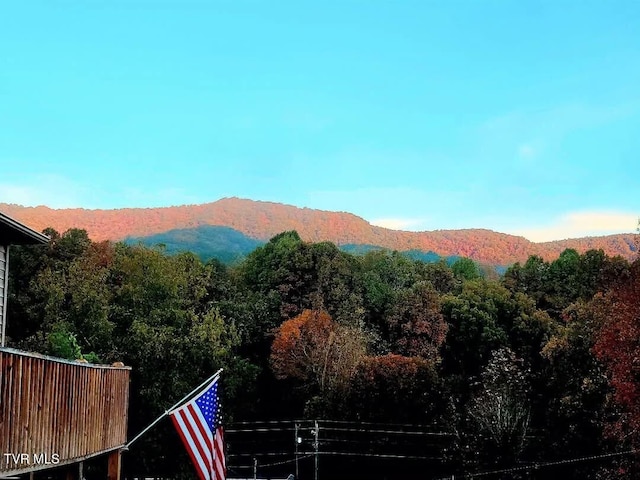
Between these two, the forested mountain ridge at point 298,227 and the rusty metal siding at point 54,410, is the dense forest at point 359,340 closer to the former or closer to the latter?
the rusty metal siding at point 54,410

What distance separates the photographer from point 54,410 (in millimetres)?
7625

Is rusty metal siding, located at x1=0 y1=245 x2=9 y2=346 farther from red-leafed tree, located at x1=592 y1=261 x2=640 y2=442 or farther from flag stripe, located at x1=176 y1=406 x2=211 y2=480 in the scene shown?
red-leafed tree, located at x1=592 y1=261 x2=640 y2=442

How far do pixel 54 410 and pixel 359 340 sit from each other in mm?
20365

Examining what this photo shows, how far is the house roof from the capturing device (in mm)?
9824

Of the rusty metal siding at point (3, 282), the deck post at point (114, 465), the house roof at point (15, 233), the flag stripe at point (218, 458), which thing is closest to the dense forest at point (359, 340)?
the rusty metal siding at point (3, 282)

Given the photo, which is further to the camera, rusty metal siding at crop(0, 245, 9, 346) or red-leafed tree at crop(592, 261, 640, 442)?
red-leafed tree at crop(592, 261, 640, 442)

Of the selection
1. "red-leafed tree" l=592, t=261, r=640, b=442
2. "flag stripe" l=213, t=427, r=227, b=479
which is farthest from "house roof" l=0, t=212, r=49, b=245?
"red-leafed tree" l=592, t=261, r=640, b=442

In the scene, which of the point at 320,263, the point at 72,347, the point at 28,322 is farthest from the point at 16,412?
the point at 320,263

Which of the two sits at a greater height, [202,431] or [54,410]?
[54,410]

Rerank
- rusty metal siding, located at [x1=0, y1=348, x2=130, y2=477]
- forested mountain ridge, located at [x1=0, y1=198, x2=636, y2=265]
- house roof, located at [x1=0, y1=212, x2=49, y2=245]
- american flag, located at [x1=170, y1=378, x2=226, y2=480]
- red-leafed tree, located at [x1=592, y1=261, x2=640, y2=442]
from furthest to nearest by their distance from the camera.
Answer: forested mountain ridge, located at [x1=0, y1=198, x2=636, y2=265] → red-leafed tree, located at [x1=592, y1=261, x2=640, y2=442] → american flag, located at [x1=170, y1=378, x2=226, y2=480] → house roof, located at [x1=0, y1=212, x2=49, y2=245] → rusty metal siding, located at [x1=0, y1=348, x2=130, y2=477]

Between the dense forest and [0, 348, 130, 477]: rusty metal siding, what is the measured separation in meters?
8.64

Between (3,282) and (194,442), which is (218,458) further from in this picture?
(3,282)

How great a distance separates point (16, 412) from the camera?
656cm

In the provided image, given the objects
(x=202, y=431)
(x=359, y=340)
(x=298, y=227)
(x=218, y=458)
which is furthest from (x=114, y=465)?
(x=298, y=227)
